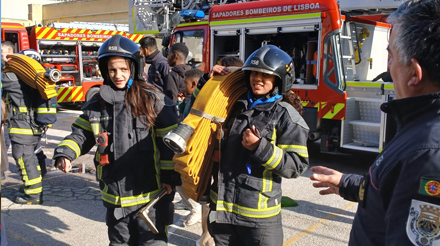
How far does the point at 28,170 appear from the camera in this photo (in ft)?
16.3

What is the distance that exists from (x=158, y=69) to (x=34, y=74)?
1.72 meters

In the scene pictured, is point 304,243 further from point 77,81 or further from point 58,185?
point 77,81

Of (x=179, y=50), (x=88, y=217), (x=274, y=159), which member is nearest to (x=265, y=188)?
(x=274, y=159)

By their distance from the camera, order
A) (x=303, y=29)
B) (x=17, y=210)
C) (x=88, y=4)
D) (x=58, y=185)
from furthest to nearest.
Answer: (x=88, y=4) < (x=303, y=29) < (x=58, y=185) < (x=17, y=210)

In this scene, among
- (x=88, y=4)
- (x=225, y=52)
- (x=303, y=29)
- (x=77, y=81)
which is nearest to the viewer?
(x=303, y=29)

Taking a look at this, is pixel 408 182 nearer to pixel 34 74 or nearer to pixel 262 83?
pixel 262 83

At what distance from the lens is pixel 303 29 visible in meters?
6.60

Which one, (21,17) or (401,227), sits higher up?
(21,17)

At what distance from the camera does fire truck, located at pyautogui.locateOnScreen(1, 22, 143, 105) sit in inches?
460

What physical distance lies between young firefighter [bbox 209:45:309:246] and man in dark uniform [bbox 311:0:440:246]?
3.22 feet

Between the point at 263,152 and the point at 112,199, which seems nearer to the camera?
the point at 263,152

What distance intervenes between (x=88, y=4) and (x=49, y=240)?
29.3 m

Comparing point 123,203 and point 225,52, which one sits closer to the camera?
point 123,203

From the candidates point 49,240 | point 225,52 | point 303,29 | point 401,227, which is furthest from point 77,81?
point 401,227
